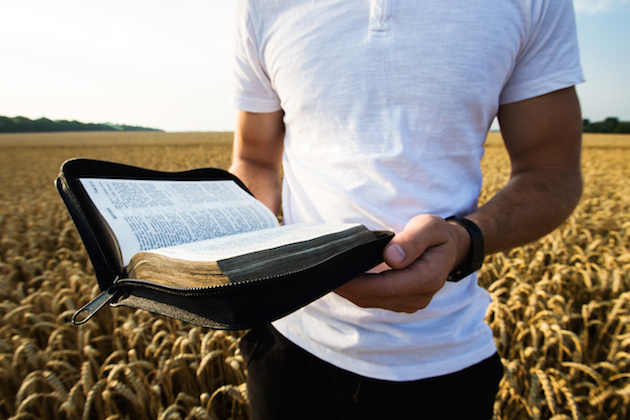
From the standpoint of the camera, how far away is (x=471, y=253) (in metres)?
0.93

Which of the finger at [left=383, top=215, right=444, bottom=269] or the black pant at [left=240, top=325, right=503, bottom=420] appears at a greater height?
the finger at [left=383, top=215, right=444, bottom=269]

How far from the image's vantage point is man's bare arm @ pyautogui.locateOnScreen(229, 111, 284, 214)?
1.34 metres

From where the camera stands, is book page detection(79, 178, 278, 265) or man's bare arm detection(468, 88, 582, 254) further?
man's bare arm detection(468, 88, 582, 254)

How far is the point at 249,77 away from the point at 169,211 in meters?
0.69

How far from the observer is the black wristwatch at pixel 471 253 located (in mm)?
921

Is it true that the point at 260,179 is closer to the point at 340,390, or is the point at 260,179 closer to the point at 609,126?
the point at 340,390

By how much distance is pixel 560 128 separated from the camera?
3.58ft

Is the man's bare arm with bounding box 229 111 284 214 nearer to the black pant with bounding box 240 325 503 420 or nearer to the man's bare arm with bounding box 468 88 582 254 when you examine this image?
the black pant with bounding box 240 325 503 420

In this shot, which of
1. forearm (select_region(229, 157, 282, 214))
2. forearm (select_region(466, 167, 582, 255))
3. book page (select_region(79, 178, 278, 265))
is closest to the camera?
book page (select_region(79, 178, 278, 265))

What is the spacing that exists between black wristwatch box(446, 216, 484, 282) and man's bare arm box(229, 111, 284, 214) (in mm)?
681

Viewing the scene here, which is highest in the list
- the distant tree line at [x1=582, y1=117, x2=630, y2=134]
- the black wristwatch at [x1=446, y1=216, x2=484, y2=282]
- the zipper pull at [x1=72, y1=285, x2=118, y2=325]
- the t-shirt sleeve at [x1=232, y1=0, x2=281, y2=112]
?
the distant tree line at [x1=582, y1=117, x2=630, y2=134]

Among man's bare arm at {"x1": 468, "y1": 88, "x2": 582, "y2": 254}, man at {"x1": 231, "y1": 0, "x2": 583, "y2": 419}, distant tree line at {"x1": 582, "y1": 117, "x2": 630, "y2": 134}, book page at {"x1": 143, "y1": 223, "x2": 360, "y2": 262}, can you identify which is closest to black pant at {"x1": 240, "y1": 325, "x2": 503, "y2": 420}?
man at {"x1": 231, "y1": 0, "x2": 583, "y2": 419}

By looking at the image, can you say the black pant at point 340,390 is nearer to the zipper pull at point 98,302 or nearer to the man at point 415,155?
the man at point 415,155

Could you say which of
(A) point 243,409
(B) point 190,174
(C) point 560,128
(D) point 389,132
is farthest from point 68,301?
(C) point 560,128
